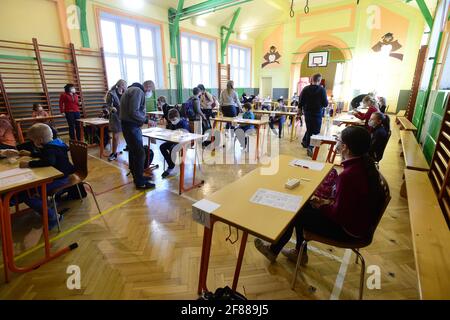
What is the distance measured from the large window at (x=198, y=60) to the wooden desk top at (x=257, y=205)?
879 cm

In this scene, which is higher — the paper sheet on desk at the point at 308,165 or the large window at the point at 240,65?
the large window at the point at 240,65

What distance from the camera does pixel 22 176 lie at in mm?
1818

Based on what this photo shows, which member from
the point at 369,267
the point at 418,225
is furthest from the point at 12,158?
the point at 418,225

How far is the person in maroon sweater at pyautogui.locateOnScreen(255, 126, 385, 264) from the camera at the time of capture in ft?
4.37

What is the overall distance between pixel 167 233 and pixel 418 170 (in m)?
3.01

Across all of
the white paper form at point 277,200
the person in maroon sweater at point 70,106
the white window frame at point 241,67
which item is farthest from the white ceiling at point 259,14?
the white paper form at point 277,200

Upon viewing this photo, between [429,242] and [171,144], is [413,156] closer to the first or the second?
[429,242]

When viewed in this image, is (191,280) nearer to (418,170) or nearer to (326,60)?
(418,170)

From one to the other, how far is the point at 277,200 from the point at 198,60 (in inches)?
399

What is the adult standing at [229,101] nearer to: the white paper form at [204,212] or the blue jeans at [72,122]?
the blue jeans at [72,122]

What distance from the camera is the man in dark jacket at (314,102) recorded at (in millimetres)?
4637

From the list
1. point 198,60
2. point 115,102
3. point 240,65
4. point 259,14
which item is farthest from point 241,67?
point 115,102

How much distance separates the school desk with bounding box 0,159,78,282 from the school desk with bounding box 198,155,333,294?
1336mm

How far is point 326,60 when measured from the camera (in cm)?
1237
